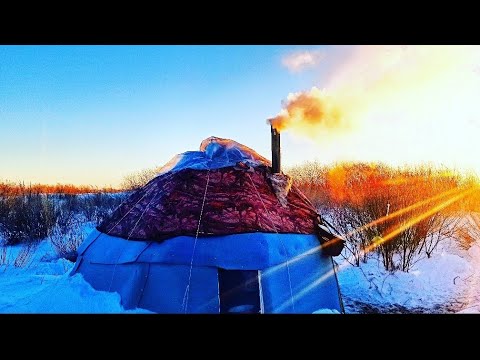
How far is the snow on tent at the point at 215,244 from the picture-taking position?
3822mm

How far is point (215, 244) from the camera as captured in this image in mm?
3865

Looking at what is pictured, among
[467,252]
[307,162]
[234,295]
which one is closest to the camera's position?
[234,295]

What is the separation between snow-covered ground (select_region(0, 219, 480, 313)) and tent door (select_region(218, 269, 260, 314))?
63cm

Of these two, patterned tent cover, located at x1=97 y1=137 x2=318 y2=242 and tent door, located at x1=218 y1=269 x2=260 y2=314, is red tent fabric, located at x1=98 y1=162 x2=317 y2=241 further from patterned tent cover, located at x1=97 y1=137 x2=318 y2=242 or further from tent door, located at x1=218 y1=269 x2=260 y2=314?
tent door, located at x1=218 y1=269 x2=260 y2=314

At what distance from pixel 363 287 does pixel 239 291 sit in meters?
1.34

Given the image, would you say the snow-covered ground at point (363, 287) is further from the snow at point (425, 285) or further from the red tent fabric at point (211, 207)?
the red tent fabric at point (211, 207)

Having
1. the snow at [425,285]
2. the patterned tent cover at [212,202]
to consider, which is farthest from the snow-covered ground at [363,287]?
the patterned tent cover at [212,202]

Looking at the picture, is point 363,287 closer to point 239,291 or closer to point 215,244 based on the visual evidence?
point 239,291

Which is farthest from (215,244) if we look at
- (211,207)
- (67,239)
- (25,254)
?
(25,254)

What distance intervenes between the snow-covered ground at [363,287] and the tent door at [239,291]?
2.08 ft
